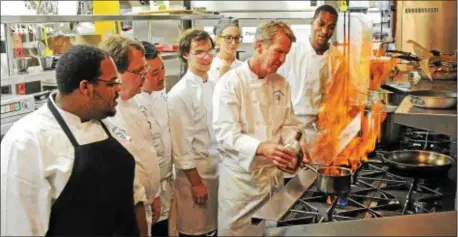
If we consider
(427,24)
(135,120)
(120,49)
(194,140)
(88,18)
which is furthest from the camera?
(427,24)

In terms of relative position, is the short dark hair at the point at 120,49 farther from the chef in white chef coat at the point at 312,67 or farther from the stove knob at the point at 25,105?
the chef in white chef coat at the point at 312,67

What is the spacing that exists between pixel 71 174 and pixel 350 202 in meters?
0.84

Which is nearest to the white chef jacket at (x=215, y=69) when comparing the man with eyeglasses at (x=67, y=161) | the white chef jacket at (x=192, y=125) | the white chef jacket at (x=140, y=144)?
the white chef jacket at (x=192, y=125)

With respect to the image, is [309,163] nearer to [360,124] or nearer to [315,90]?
[360,124]

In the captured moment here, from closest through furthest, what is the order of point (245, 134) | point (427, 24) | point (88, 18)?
point (245, 134) → point (88, 18) → point (427, 24)

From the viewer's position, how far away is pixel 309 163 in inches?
59.7

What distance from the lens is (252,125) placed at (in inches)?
61.0

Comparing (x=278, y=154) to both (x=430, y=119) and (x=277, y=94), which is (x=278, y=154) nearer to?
(x=277, y=94)

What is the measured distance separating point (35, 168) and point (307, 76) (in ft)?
5.53

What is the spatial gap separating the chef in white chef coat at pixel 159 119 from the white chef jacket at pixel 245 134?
0.57 ft

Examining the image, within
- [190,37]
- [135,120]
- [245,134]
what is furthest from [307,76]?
[135,120]

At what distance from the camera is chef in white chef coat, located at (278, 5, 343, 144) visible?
2.22 meters

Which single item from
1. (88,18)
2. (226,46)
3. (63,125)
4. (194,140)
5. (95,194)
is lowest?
(194,140)

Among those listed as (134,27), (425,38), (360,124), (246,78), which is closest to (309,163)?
(246,78)
